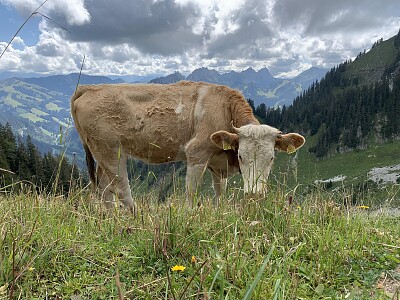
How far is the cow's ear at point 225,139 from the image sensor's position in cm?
774

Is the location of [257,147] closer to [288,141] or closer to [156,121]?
[288,141]

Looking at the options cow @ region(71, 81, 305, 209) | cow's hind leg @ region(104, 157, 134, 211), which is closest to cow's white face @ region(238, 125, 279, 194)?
cow @ region(71, 81, 305, 209)

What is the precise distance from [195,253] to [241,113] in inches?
238

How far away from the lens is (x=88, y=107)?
8.92 metres

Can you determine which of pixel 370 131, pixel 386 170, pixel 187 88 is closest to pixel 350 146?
pixel 370 131

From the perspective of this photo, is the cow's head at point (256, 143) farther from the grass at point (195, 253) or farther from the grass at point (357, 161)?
the grass at point (357, 161)

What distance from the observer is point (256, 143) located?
7406mm

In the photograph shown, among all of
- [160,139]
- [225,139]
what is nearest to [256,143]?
[225,139]

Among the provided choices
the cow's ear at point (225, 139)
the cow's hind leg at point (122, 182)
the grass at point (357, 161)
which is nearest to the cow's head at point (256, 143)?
the cow's ear at point (225, 139)

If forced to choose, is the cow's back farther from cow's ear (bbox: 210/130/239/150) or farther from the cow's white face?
the cow's white face

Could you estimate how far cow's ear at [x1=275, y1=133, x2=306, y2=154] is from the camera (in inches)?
313

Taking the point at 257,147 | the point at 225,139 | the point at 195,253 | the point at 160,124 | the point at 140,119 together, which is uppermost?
the point at 140,119

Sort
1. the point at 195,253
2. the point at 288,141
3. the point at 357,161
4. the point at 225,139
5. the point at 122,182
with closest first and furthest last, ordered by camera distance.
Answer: the point at 195,253 → the point at 225,139 → the point at 288,141 → the point at 122,182 → the point at 357,161

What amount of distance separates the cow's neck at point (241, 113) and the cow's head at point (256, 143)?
0.75m
